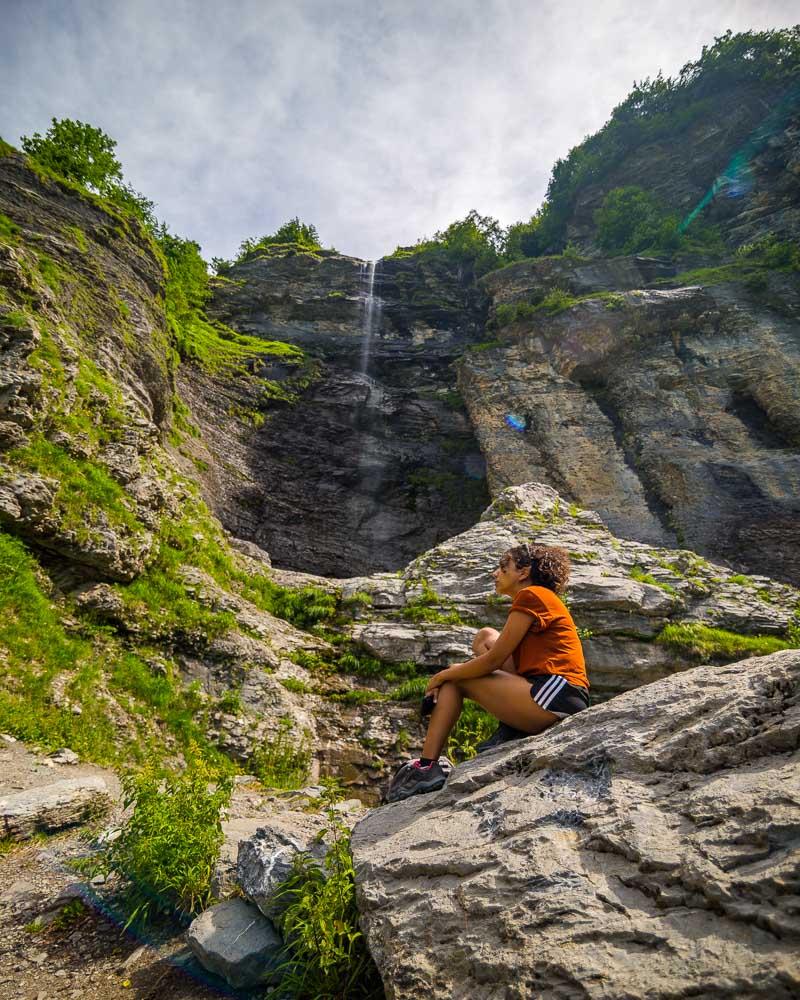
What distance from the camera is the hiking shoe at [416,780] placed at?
3.69m

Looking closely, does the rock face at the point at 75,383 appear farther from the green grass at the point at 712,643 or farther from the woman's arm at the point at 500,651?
the green grass at the point at 712,643

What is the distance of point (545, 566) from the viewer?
4430 millimetres

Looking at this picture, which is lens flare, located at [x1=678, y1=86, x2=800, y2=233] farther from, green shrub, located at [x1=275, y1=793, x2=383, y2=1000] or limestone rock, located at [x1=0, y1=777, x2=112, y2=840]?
limestone rock, located at [x1=0, y1=777, x2=112, y2=840]

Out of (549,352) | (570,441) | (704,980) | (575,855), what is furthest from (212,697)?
(549,352)

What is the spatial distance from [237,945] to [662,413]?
25999 millimetres

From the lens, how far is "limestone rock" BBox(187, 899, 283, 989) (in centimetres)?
277

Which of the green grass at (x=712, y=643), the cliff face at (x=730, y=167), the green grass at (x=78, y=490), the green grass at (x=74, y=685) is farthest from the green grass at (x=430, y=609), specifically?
the cliff face at (x=730, y=167)

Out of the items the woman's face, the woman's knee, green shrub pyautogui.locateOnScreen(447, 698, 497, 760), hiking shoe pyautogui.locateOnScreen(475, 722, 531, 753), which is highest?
the woman's face

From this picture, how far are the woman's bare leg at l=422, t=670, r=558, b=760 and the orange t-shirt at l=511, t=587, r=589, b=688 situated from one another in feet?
0.63

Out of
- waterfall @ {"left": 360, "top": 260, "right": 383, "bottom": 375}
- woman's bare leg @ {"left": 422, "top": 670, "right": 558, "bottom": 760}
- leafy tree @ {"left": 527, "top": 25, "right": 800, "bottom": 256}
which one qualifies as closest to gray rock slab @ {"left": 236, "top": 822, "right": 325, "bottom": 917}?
woman's bare leg @ {"left": 422, "top": 670, "right": 558, "bottom": 760}

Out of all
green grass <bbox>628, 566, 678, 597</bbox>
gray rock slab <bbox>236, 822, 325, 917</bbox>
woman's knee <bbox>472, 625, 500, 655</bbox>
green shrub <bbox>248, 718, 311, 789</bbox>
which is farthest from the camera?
green grass <bbox>628, 566, 678, 597</bbox>

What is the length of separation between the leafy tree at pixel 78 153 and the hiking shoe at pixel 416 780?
27.9 m

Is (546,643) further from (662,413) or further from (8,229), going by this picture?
(662,413)

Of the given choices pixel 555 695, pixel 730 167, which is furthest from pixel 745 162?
pixel 555 695
